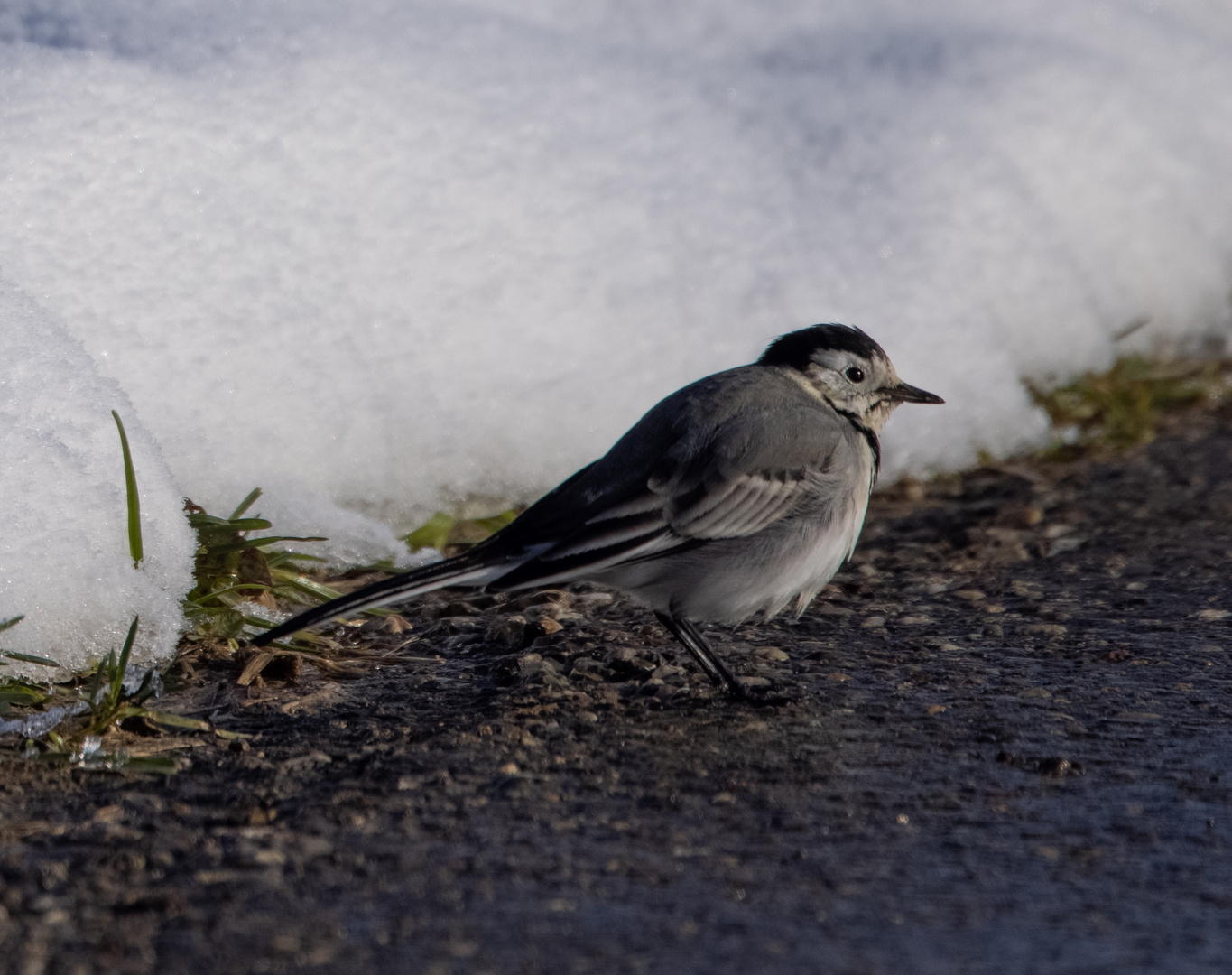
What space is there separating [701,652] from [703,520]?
404mm

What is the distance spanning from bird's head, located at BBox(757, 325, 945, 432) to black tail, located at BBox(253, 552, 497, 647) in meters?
1.42

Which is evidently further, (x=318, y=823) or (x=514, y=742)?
(x=514, y=742)

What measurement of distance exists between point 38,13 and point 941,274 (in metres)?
4.04

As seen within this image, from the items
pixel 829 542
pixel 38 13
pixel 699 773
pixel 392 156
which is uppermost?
pixel 38 13

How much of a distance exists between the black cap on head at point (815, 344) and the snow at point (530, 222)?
104cm

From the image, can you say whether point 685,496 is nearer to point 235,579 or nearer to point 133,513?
point 235,579

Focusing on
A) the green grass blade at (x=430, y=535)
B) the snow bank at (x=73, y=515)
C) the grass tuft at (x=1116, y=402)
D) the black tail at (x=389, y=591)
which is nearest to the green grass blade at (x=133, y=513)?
the snow bank at (x=73, y=515)

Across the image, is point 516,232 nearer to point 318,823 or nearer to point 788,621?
point 788,621

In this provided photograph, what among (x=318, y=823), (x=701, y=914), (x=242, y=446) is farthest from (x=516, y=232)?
(x=701, y=914)

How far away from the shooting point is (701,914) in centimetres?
227

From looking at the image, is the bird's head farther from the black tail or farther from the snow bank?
the snow bank

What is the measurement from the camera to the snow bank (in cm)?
337

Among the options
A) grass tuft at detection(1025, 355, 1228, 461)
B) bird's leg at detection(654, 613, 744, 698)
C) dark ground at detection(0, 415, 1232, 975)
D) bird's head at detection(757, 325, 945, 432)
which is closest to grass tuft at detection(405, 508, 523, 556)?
dark ground at detection(0, 415, 1232, 975)

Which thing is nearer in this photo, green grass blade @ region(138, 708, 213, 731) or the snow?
green grass blade @ region(138, 708, 213, 731)
